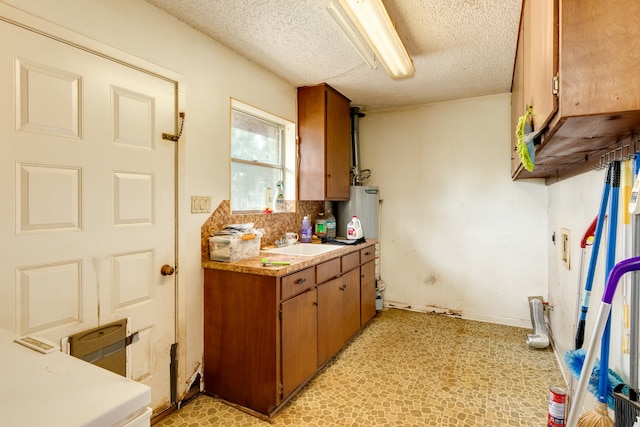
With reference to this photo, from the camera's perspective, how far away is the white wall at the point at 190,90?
1.61 m

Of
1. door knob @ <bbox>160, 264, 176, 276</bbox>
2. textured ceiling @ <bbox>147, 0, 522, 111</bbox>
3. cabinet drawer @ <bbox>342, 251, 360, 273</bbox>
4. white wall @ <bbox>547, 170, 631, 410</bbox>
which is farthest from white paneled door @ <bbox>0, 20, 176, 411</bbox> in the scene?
white wall @ <bbox>547, 170, 631, 410</bbox>

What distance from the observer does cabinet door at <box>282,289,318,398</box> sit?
193 cm

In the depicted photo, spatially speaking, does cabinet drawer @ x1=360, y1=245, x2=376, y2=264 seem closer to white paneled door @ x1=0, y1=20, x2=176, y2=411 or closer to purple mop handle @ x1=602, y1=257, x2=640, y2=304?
white paneled door @ x1=0, y1=20, x2=176, y2=411

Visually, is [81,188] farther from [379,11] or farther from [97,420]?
[379,11]

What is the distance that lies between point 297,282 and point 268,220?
2.81 feet

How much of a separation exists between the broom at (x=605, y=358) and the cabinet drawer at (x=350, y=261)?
5.78 ft

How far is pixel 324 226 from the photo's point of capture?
131 inches

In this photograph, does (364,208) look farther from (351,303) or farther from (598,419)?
(598,419)

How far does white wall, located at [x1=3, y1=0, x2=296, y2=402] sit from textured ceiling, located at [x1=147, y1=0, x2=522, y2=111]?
0.13m

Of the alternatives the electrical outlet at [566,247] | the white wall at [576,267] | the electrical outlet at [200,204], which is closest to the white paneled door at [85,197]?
the electrical outlet at [200,204]

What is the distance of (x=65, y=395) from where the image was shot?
2.33 ft

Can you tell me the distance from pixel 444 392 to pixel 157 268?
6.38 ft

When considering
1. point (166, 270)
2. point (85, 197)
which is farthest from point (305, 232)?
point (85, 197)

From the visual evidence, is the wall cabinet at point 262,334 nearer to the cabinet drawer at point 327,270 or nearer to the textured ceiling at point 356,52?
the cabinet drawer at point 327,270
